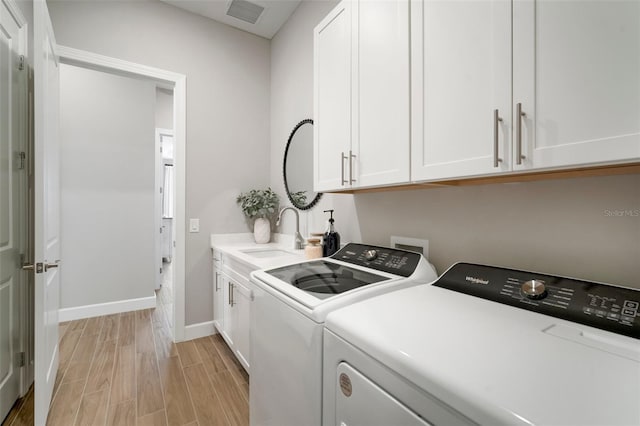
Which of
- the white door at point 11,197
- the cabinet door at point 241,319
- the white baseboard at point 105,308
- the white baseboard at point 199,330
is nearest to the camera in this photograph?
the white door at point 11,197

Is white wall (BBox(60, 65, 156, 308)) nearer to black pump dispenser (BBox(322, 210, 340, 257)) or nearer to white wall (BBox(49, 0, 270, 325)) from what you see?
white wall (BBox(49, 0, 270, 325))

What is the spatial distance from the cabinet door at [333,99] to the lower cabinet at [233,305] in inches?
32.9

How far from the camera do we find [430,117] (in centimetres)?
105

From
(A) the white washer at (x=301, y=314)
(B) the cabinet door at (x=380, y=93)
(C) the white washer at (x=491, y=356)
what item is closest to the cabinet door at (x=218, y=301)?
(A) the white washer at (x=301, y=314)

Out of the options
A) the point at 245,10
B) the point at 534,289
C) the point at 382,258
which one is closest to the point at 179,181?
the point at 245,10

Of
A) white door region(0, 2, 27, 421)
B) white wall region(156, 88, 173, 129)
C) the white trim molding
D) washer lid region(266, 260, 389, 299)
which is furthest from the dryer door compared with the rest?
white wall region(156, 88, 173, 129)

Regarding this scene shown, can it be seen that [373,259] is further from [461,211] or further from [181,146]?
[181,146]

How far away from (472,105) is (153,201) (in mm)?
3574

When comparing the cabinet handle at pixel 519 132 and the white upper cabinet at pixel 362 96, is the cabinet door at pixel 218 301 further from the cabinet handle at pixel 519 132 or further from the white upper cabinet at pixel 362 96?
the cabinet handle at pixel 519 132

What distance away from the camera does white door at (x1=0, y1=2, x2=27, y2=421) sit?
62.6 inches

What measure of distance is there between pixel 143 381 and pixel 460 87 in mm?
2505

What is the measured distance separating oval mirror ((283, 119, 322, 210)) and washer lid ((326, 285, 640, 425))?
4.96ft

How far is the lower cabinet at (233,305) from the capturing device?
6.23ft

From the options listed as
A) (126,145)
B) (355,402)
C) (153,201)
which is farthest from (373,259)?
(126,145)
